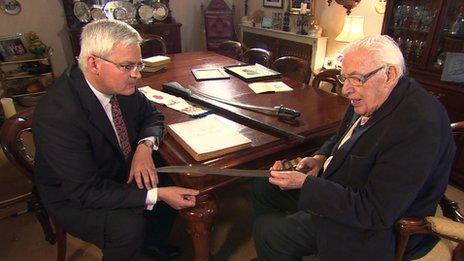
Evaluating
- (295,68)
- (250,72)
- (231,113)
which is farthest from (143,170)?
(295,68)

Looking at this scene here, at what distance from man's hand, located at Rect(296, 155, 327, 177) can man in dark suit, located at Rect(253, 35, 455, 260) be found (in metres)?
0.19

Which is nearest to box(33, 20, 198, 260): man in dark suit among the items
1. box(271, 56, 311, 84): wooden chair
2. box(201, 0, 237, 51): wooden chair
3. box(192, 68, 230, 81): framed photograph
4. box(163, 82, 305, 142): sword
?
box(163, 82, 305, 142): sword

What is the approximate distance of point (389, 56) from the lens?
2.99 ft

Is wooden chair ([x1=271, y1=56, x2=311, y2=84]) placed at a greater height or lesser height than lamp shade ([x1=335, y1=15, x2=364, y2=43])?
lesser

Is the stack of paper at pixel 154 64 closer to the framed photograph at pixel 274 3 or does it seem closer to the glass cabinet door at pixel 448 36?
the glass cabinet door at pixel 448 36

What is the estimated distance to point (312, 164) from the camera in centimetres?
127

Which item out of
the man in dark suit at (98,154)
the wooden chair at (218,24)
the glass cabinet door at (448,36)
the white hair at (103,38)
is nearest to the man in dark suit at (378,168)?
the man in dark suit at (98,154)

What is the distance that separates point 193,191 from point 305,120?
65 centimetres

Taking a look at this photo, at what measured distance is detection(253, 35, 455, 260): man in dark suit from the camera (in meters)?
0.84

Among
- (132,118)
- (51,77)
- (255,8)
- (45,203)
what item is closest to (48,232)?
(45,203)

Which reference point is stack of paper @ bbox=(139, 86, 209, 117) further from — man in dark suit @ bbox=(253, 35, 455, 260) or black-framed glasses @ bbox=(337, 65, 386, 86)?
black-framed glasses @ bbox=(337, 65, 386, 86)

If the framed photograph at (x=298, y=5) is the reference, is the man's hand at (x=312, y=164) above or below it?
below

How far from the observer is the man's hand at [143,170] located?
3.79 ft

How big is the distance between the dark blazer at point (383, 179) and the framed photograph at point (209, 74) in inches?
47.2
